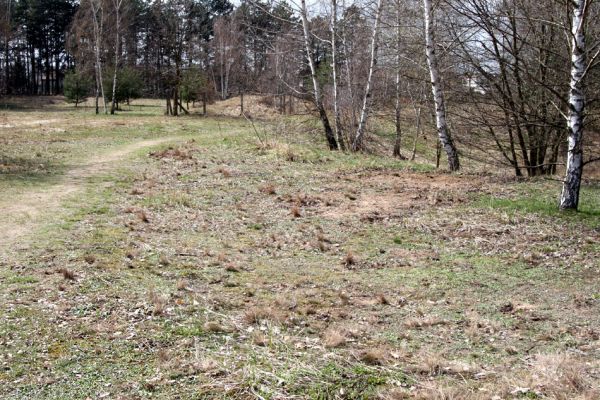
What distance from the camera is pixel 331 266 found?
20.8 feet

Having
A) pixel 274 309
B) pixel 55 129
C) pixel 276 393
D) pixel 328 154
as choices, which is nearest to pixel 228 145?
pixel 328 154

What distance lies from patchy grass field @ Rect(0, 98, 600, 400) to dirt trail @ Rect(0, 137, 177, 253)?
0.06 meters

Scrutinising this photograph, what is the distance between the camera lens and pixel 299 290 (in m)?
5.47

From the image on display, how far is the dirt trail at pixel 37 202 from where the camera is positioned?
698 cm

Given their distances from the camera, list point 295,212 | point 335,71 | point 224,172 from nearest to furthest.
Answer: point 295,212, point 224,172, point 335,71

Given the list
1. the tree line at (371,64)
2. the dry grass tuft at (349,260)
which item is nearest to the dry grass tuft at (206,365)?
the dry grass tuft at (349,260)

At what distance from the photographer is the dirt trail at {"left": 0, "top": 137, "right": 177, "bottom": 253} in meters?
6.98

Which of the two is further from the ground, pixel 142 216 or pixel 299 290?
pixel 142 216

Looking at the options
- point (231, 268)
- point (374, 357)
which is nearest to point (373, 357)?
point (374, 357)

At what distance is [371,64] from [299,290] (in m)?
11.1

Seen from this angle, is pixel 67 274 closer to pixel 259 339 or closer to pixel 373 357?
pixel 259 339

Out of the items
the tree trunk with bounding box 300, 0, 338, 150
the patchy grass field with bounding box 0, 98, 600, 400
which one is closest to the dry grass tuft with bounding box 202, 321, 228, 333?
the patchy grass field with bounding box 0, 98, 600, 400

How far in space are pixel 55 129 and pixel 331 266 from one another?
18749mm

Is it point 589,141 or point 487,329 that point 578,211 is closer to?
point 487,329
